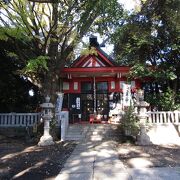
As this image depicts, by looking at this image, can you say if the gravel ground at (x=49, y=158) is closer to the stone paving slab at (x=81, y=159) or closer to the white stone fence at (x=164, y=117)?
the stone paving slab at (x=81, y=159)

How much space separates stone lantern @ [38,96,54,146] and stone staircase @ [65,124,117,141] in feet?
6.57

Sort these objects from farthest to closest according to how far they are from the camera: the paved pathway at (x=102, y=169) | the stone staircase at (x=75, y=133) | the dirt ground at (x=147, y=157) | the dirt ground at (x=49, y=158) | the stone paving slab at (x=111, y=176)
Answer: the stone staircase at (x=75, y=133)
the dirt ground at (x=147, y=157)
the dirt ground at (x=49, y=158)
the paved pathway at (x=102, y=169)
the stone paving slab at (x=111, y=176)

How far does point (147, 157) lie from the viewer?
11.2 meters

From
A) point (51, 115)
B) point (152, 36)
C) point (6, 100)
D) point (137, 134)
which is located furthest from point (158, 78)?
point (6, 100)

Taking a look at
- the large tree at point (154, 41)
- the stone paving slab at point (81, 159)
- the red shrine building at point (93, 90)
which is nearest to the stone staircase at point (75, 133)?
the red shrine building at point (93, 90)

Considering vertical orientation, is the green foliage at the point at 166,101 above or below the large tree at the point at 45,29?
below

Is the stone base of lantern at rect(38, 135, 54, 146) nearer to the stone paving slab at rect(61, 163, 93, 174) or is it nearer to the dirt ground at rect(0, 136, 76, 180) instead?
the dirt ground at rect(0, 136, 76, 180)

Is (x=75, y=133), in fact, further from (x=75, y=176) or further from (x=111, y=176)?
(x=111, y=176)

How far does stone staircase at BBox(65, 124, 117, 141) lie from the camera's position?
1691cm

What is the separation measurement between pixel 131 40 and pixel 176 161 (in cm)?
1193

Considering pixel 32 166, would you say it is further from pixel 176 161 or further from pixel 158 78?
pixel 158 78

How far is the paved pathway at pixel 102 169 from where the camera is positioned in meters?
8.20

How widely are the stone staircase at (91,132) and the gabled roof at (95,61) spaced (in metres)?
5.83

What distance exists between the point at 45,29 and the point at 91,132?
252 inches
